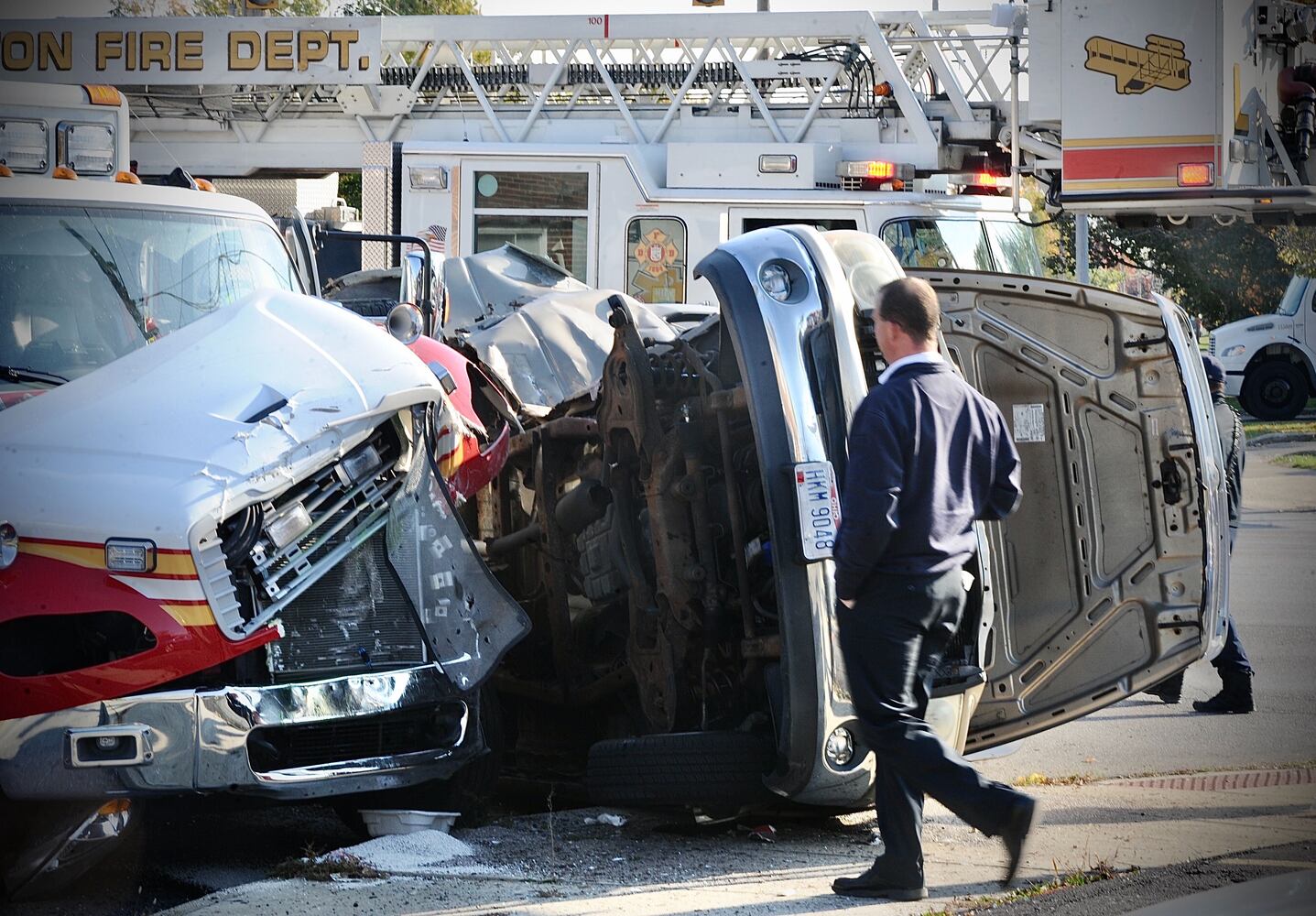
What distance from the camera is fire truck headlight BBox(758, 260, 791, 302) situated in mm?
5312

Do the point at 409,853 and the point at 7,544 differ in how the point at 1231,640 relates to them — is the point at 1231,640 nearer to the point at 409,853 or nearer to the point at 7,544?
the point at 409,853

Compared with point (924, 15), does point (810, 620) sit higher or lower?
lower

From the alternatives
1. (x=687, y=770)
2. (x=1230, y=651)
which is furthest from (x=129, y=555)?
(x=1230, y=651)

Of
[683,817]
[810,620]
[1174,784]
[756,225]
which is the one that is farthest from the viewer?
[756,225]

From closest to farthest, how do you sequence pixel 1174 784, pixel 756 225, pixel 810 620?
pixel 810 620 < pixel 1174 784 < pixel 756 225

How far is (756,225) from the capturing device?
12.6 metres

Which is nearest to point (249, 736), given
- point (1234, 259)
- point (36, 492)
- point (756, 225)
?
point (36, 492)

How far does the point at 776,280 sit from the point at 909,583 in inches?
48.3

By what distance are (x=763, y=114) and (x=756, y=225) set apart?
3.06 feet

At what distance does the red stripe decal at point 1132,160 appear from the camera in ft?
34.4

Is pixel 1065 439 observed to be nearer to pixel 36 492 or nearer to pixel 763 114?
pixel 36 492

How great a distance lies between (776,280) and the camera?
17.5 feet

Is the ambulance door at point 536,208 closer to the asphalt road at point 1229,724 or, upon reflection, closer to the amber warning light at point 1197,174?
the amber warning light at point 1197,174

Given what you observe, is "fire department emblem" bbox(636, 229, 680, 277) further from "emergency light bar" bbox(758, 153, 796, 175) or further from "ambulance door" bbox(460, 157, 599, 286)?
"emergency light bar" bbox(758, 153, 796, 175)
